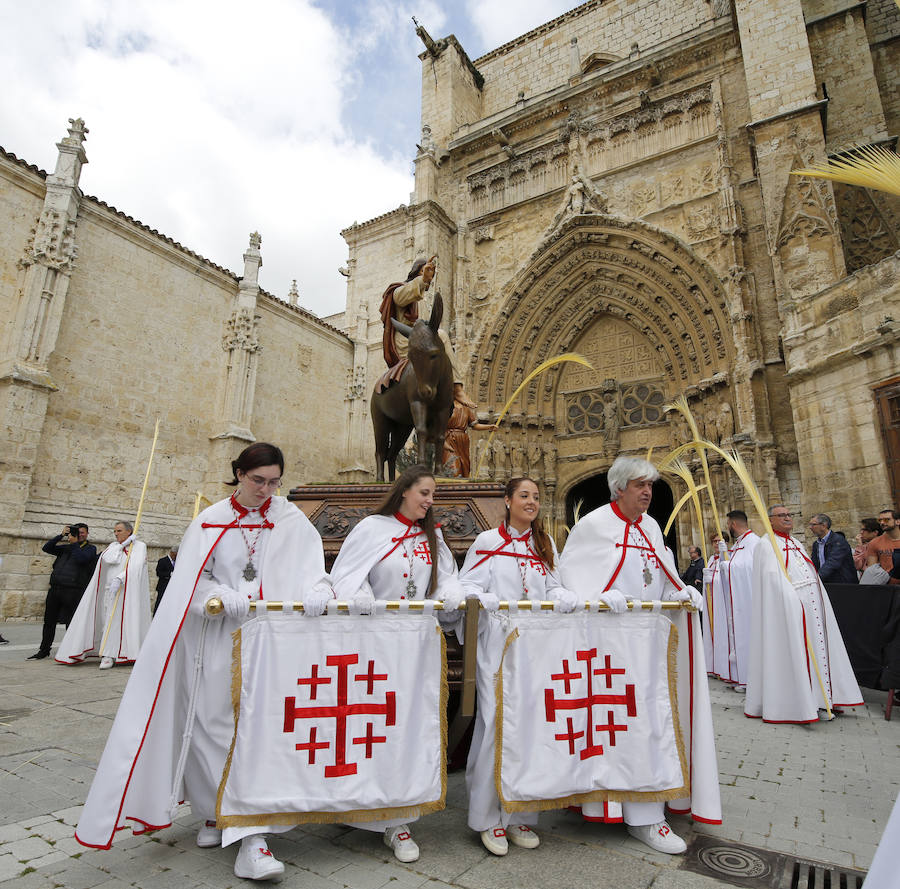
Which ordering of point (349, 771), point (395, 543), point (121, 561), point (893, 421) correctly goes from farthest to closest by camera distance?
1. point (893, 421)
2. point (121, 561)
3. point (395, 543)
4. point (349, 771)

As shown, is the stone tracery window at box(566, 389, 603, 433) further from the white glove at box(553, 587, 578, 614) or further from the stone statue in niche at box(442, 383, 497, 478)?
the white glove at box(553, 587, 578, 614)

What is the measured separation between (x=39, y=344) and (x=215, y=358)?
4426 mm

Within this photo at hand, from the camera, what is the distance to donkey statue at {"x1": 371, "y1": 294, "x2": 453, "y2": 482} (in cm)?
444

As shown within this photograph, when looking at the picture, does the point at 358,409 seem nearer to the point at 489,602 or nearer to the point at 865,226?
the point at 865,226

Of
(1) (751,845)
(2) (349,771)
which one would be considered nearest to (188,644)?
(2) (349,771)

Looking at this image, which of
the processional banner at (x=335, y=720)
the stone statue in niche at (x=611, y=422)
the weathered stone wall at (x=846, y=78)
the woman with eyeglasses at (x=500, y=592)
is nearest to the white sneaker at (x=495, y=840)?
the woman with eyeglasses at (x=500, y=592)

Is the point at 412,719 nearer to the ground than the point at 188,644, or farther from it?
nearer to the ground

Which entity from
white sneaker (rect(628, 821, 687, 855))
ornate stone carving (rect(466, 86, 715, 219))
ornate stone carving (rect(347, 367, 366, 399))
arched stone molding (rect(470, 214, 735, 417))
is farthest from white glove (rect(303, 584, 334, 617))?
ornate stone carving (rect(347, 367, 366, 399))

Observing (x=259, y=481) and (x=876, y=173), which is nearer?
(x=876, y=173)

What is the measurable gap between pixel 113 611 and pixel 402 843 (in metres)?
5.88

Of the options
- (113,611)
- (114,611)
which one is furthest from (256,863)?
(114,611)

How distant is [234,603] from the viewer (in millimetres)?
2279

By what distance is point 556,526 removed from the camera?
1552 centimetres

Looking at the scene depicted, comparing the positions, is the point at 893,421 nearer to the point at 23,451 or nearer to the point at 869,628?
the point at 869,628
